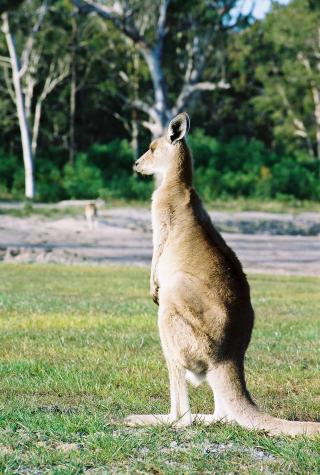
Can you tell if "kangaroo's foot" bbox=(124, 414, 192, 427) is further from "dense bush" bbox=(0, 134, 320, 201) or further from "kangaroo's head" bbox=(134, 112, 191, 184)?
"dense bush" bbox=(0, 134, 320, 201)

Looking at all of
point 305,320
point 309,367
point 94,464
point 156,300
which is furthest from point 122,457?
point 305,320

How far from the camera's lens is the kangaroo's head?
5.77 meters

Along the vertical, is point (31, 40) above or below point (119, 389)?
above

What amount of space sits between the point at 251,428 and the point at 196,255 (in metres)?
1.00

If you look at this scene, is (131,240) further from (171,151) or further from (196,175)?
(171,151)

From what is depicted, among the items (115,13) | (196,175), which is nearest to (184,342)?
(115,13)

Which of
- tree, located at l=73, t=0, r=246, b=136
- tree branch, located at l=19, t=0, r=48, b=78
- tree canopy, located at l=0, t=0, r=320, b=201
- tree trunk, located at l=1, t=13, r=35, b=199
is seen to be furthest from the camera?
tree branch, located at l=19, t=0, r=48, b=78

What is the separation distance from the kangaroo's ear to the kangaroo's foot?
1.78 meters

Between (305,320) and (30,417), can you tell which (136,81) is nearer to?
(305,320)

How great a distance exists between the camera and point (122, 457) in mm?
4379

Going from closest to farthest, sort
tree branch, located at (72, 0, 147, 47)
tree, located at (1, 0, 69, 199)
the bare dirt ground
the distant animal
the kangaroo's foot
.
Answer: the kangaroo's foot
the bare dirt ground
the distant animal
tree branch, located at (72, 0, 147, 47)
tree, located at (1, 0, 69, 199)

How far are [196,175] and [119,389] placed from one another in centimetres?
3069

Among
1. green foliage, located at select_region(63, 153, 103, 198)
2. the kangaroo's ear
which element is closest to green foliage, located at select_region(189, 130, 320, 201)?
green foliage, located at select_region(63, 153, 103, 198)

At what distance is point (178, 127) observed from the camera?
5820 mm
